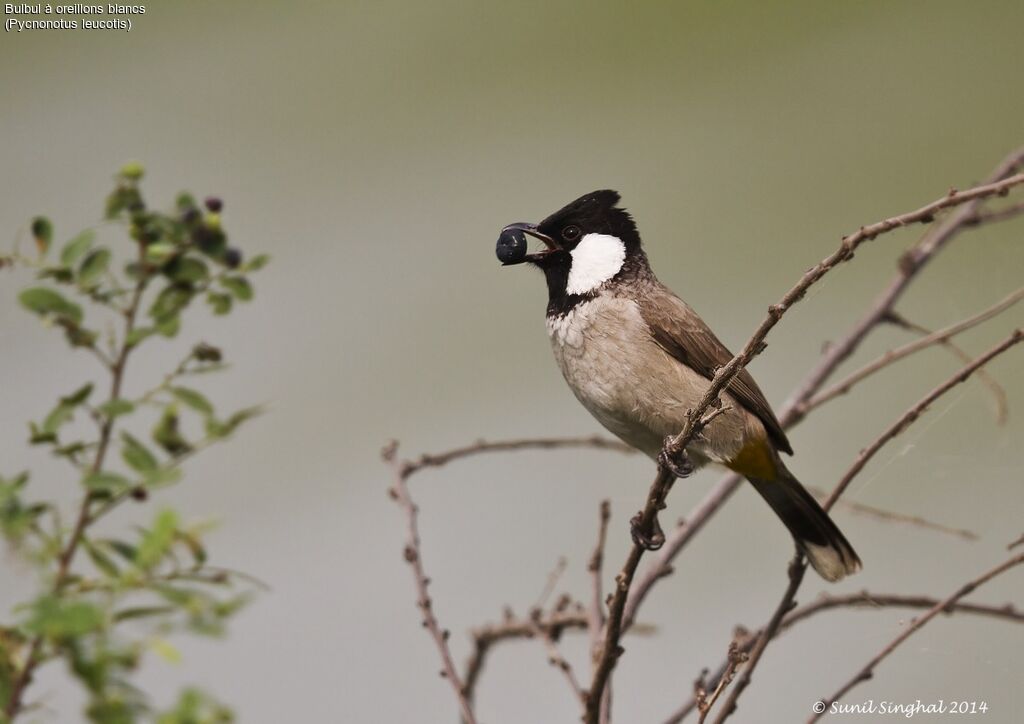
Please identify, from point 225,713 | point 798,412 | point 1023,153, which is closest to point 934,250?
point 1023,153

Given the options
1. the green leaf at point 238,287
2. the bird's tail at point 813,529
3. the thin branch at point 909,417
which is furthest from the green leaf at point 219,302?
the bird's tail at point 813,529

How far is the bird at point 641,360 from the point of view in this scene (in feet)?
7.82

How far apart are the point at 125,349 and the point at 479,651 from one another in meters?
1.07

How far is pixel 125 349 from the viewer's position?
4.17 ft

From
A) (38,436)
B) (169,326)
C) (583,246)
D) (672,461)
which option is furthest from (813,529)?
(38,436)

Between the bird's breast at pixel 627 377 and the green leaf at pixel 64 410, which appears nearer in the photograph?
the green leaf at pixel 64 410

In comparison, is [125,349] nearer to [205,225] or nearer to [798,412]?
[205,225]

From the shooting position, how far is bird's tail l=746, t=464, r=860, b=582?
8.11 ft

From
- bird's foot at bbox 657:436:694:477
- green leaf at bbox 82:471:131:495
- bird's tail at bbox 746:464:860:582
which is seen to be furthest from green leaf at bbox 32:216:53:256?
bird's tail at bbox 746:464:860:582

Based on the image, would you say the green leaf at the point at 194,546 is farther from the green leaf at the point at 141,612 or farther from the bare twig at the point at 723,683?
the bare twig at the point at 723,683

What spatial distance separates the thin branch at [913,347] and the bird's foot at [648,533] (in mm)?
395

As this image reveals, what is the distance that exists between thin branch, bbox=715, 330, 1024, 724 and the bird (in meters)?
0.52

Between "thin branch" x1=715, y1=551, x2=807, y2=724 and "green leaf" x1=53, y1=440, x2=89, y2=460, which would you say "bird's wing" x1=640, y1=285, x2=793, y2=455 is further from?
"green leaf" x1=53, y1=440, x2=89, y2=460

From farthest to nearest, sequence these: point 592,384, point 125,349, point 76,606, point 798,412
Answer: point 592,384, point 798,412, point 125,349, point 76,606
